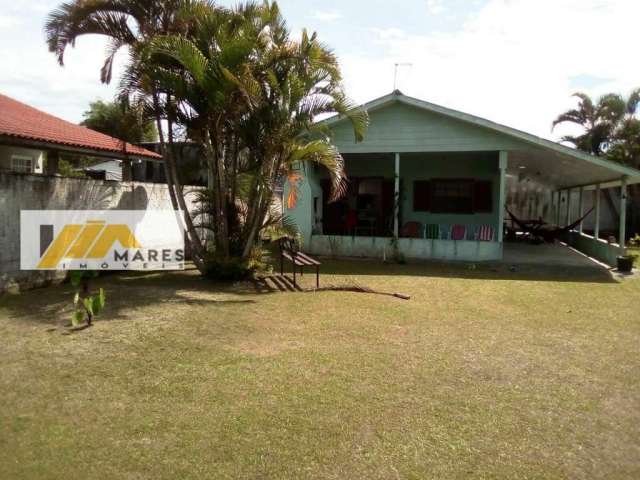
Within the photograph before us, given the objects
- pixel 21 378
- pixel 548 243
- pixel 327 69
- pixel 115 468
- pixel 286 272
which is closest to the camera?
pixel 115 468

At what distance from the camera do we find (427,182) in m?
14.4

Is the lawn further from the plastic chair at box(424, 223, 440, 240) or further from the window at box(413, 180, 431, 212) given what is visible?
the window at box(413, 180, 431, 212)

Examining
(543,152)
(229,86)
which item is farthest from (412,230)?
(229,86)

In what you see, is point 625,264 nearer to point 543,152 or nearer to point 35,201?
point 543,152

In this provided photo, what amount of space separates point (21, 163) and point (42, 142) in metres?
4.13

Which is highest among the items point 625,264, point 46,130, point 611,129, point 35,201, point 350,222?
point 611,129

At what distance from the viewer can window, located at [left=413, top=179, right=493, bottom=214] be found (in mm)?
13977

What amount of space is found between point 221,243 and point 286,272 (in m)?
1.98

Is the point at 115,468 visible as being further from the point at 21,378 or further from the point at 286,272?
the point at 286,272

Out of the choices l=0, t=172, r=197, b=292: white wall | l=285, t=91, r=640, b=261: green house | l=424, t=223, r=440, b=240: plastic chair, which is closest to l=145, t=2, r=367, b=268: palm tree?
l=0, t=172, r=197, b=292: white wall

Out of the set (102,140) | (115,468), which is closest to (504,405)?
(115,468)

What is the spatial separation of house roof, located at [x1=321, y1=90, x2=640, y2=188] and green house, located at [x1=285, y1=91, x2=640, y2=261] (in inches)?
1.0

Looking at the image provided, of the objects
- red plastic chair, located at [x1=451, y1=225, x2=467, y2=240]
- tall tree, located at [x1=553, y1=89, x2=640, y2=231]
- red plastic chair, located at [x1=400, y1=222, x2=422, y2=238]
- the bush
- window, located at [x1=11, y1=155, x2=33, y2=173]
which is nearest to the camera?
the bush

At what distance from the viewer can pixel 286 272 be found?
10.3 m
